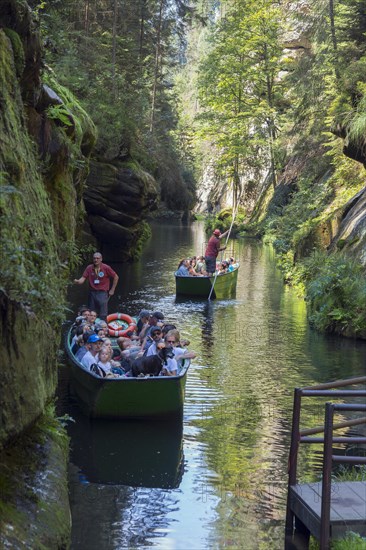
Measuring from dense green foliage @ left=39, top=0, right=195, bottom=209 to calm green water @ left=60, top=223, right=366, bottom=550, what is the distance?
1079cm

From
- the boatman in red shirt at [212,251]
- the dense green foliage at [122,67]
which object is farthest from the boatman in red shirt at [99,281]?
the boatman in red shirt at [212,251]

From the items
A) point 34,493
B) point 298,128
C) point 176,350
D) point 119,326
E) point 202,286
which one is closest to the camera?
point 34,493

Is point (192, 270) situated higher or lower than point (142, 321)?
lower

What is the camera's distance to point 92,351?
1196 cm

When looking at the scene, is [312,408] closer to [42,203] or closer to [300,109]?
[42,203]

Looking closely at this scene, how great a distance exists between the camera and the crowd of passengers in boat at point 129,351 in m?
11.5

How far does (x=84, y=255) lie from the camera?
3142cm

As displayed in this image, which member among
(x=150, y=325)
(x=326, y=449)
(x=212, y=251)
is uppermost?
(x=326, y=449)

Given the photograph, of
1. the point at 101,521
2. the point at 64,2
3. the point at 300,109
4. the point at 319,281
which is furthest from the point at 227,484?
the point at 300,109

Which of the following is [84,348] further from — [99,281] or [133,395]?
[99,281]

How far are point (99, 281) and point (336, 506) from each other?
9.63 meters

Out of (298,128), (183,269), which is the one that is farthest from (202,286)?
(298,128)

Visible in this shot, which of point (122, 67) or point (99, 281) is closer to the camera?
point (99, 281)

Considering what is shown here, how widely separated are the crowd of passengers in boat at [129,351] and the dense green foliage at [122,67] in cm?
1102
